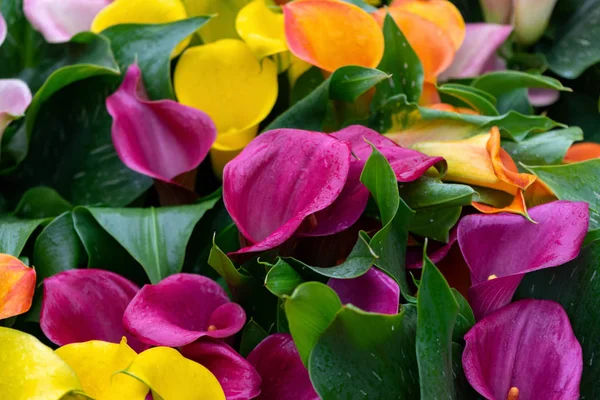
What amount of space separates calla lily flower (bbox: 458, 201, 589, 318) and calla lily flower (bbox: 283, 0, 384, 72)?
179 mm

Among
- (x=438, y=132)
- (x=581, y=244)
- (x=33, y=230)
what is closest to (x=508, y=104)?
(x=438, y=132)

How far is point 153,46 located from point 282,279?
0.93ft

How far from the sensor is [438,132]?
0.50 metres

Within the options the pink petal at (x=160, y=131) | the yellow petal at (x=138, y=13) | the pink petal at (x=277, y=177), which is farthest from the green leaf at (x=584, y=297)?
the yellow petal at (x=138, y=13)

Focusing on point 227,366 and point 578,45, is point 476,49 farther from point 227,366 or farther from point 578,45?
point 227,366

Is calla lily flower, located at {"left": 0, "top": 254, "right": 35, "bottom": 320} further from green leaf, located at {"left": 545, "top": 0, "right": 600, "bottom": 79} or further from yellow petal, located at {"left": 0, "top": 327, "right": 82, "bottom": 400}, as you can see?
green leaf, located at {"left": 545, "top": 0, "right": 600, "bottom": 79}

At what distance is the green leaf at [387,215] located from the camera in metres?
0.37

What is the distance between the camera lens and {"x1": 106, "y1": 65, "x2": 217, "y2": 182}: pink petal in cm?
49

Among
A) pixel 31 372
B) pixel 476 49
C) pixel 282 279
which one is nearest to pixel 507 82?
pixel 476 49

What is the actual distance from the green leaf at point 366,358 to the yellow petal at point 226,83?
255mm

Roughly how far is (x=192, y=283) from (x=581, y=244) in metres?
0.23

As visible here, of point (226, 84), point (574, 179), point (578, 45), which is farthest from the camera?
point (578, 45)

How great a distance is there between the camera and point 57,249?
1.51 ft

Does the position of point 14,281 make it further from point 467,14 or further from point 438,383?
point 467,14
